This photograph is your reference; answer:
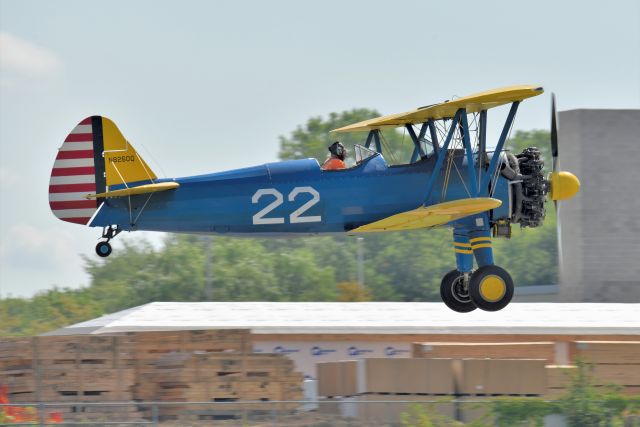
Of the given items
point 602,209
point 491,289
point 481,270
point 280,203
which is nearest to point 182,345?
point 280,203

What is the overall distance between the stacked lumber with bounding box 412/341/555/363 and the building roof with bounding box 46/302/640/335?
5.83 ft

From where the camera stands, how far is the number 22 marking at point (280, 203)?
17.4m

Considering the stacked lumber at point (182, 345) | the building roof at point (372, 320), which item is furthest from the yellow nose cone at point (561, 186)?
the stacked lumber at point (182, 345)

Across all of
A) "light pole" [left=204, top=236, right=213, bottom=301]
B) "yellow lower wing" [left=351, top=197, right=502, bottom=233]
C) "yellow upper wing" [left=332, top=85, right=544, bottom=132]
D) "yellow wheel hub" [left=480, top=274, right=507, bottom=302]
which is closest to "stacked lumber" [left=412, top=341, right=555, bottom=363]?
"yellow wheel hub" [left=480, top=274, right=507, bottom=302]

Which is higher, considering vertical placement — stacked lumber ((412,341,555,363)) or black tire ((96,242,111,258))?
black tire ((96,242,111,258))

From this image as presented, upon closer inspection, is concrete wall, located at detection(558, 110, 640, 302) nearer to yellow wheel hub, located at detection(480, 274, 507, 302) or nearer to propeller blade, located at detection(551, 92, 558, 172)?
propeller blade, located at detection(551, 92, 558, 172)

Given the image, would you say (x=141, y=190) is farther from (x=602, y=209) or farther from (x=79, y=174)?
(x=602, y=209)

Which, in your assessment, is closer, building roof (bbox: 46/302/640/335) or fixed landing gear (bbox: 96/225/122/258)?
fixed landing gear (bbox: 96/225/122/258)

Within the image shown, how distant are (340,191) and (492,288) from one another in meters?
2.96

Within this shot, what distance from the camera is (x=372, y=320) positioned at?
22281 millimetres

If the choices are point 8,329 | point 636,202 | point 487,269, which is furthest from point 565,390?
point 8,329

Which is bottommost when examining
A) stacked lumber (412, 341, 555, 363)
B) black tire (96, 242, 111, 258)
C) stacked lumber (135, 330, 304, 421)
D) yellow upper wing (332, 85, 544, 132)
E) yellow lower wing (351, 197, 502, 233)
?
stacked lumber (135, 330, 304, 421)

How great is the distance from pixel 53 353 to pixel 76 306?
100 feet

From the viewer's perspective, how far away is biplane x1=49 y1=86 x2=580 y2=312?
17312 millimetres
